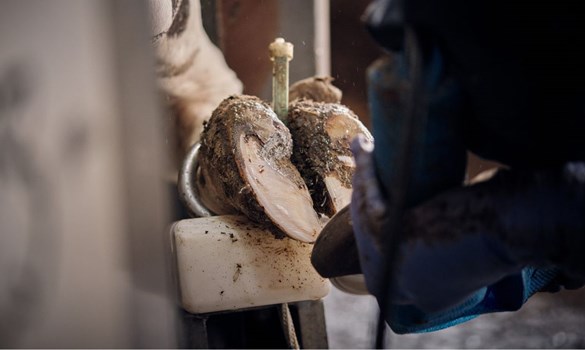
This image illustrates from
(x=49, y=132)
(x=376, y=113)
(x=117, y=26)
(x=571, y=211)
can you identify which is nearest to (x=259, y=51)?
(x=117, y=26)

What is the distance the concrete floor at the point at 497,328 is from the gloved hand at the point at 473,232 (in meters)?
1.75

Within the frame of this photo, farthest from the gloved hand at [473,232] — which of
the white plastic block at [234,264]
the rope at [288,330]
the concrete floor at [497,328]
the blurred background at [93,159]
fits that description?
the concrete floor at [497,328]

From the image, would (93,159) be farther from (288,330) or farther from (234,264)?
(288,330)

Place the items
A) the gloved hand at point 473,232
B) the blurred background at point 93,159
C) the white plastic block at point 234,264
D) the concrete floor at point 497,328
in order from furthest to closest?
the concrete floor at point 497,328, the blurred background at point 93,159, the white plastic block at point 234,264, the gloved hand at point 473,232

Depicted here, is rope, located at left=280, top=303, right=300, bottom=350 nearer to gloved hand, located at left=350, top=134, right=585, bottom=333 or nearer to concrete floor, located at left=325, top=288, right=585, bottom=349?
gloved hand, located at left=350, top=134, right=585, bottom=333

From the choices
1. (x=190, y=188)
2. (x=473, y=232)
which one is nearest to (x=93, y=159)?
(x=190, y=188)

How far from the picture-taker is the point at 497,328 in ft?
8.39

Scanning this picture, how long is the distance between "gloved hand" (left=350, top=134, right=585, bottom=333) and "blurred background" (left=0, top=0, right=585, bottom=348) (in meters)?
0.77

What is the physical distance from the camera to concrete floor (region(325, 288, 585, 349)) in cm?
243

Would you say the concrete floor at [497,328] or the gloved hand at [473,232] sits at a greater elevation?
the gloved hand at [473,232]

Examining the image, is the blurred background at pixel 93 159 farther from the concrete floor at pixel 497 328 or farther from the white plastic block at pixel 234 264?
the concrete floor at pixel 497 328

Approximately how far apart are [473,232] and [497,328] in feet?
7.39

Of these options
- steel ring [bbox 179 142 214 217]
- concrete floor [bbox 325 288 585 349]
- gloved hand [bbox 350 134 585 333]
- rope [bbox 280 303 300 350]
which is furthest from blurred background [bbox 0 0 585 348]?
concrete floor [bbox 325 288 585 349]

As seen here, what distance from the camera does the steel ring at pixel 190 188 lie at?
1.25 meters
